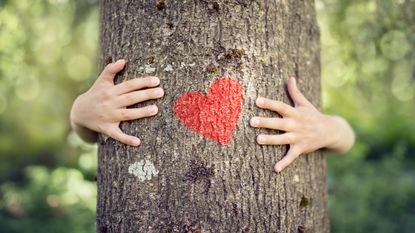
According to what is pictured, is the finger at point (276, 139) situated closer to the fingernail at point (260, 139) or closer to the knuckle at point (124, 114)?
the fingernail at point (260, 139)

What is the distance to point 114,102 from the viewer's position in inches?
81.4

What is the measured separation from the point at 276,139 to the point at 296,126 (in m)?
0.12

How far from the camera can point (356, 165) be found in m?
7.07

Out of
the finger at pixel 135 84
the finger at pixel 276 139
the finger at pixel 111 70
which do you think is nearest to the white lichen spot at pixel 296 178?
the finger at pixel 276 139

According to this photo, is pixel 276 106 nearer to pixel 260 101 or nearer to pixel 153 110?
pixel 260 101

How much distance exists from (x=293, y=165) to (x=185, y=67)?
1.90ft

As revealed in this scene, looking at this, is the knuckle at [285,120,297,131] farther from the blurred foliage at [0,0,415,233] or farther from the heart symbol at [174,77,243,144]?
the blurred foliage at [0,0,415,233]

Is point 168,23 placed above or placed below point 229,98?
above

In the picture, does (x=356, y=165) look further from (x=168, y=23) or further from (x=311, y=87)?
(x=168, y=23)

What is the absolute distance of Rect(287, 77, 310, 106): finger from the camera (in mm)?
2152

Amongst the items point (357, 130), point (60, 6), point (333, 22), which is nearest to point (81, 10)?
point (60, 6)

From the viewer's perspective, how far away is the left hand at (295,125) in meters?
2.03

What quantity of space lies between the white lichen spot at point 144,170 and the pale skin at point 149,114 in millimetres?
77

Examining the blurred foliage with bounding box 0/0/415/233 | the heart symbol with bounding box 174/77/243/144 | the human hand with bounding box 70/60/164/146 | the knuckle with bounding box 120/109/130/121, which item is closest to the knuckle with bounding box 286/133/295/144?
the heart symbol with bounding box 174/77/243/144
